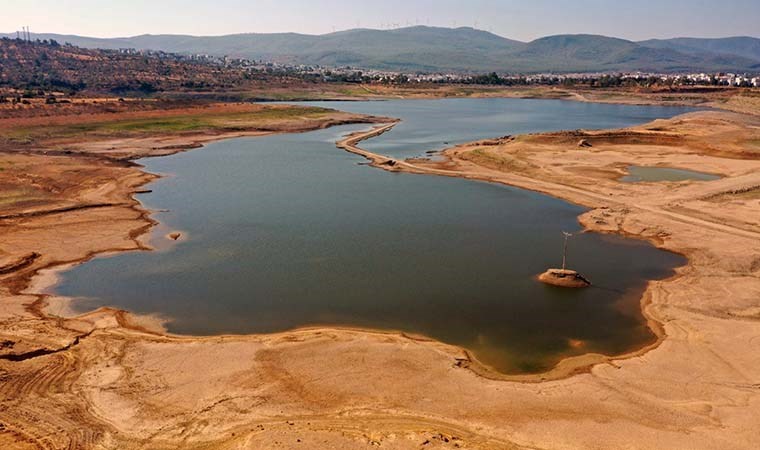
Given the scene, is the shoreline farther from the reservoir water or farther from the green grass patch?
the green grass patch

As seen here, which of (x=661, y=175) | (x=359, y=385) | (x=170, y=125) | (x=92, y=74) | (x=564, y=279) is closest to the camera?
(x=359, y=385)

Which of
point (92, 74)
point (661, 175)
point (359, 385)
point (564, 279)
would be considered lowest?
point (359, 385)

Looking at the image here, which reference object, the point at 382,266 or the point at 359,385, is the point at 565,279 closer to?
the point at 382,266

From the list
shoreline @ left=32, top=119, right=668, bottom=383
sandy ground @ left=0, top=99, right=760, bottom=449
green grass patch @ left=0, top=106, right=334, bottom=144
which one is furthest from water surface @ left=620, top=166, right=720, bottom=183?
green grass patch @ left=0, top=106, right=334, bottom=144

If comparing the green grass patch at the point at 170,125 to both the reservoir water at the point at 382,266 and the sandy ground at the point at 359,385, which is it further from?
the sandy ground at the point at 359,385

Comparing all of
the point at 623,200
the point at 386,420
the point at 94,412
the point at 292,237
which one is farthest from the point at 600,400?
the point at 623,200

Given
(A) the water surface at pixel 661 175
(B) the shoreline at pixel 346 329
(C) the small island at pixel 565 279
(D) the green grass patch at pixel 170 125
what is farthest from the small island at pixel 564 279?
(D) the green grass patch at pixel 170 125

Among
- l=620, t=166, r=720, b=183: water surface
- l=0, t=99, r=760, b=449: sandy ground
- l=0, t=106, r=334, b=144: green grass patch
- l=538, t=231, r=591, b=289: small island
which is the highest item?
l=0, t=106, r=334, b=144: green grass patch

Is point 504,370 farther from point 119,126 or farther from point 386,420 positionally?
point 119,126

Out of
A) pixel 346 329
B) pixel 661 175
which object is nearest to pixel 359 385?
pixel 346 329
